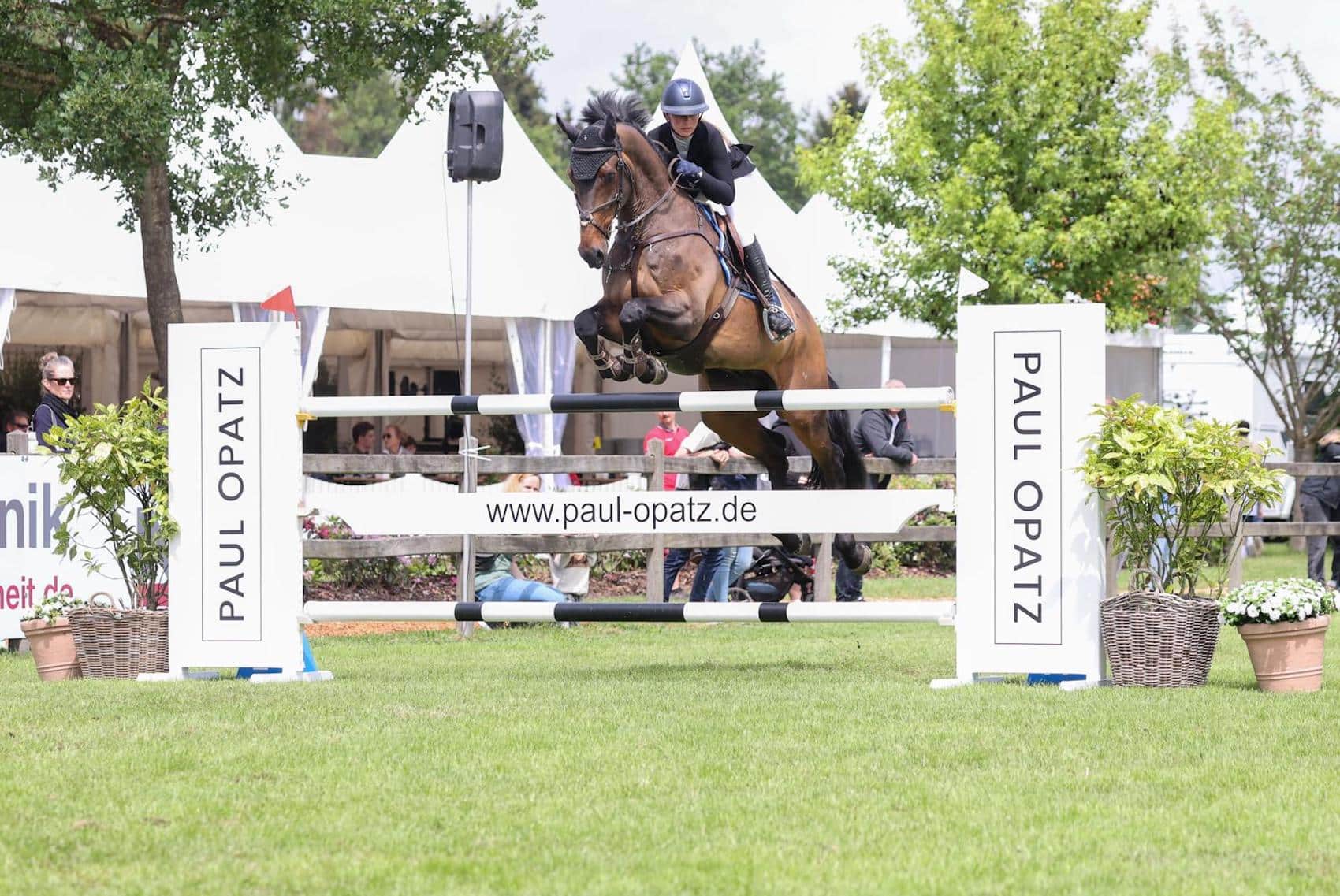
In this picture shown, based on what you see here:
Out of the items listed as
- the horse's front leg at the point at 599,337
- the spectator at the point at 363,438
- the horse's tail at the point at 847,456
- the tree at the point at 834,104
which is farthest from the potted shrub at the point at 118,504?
the tree at the point at 834,104

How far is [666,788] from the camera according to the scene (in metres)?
4.18

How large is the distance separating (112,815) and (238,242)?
13121 millimetres

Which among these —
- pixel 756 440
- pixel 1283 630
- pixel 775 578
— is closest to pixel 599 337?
pixel 756 440

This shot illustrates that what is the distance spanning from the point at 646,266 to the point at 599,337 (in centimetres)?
35

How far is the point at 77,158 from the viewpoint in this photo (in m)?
12.7

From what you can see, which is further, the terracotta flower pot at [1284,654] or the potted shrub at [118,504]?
the potted shrub at [118,504]

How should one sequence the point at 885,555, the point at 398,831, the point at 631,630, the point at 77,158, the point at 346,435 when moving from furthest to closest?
the point at 346,435 → the point at 885,555 → the point at 77,158 → the point at 631,630 → the point at 398,831

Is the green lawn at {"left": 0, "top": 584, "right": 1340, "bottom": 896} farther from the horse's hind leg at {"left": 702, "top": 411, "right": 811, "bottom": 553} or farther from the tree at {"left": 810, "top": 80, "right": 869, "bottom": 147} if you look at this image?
the tree at {"left": 810, "top": 80, "right": 869, "bottom": 147}

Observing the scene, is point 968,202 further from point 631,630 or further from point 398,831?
point 398,831

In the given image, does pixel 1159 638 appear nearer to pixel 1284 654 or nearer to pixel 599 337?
pixel 1284 654

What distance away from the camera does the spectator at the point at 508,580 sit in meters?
10.4

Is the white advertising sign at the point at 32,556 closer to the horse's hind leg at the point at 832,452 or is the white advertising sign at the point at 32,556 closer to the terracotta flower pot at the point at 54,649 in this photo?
the terracotta flower pot at the point at 54,649

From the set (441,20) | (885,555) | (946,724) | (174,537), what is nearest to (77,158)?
(441,20)

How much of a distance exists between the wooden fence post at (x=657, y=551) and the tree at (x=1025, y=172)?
888cm
